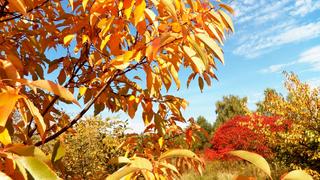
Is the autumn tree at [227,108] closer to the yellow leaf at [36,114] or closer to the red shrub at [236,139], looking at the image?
the red shrub at [236,139]

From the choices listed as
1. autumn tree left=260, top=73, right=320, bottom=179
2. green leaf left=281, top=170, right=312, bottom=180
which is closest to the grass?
autumn tree left=260, top=73, right=320, bottom=179

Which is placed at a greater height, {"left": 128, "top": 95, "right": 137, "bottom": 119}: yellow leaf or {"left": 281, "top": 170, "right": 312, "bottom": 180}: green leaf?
{"left": 128, "top": 95, "right": 137, "bottom": 119}: yellow leaf

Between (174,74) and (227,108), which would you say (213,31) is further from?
(227,108)

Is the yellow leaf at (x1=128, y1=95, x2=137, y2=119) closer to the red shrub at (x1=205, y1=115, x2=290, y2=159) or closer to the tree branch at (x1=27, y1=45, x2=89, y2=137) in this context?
the tree branch at (x1=27, y1=45, x2=89, y2=137)

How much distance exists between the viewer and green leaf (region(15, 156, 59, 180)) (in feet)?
2.27

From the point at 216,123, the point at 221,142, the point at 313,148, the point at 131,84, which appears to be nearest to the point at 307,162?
the point at 313,148

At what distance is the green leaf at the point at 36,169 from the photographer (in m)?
0.69

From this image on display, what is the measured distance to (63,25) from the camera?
1.99 metres

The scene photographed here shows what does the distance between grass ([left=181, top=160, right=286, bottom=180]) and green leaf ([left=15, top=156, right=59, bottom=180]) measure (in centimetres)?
1088

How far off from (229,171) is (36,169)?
14353 millimetres

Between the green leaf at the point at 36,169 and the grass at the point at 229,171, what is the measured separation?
10883 millimetres

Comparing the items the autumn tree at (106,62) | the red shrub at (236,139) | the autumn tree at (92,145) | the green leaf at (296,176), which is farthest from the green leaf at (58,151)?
the red shrub at (236,139)

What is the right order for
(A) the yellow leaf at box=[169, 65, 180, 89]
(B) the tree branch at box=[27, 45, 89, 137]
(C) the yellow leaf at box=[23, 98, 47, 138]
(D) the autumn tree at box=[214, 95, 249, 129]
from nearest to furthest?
(C) the yellow leaf at box=[23, 98, 47, 138]
(A) the yellow leaf at box=[169, 65, 180, 89]
(B) the tree branch at box=[27, 45, 89, 137]
(D) the autumn tree at box=[214, 95, 249, 129]

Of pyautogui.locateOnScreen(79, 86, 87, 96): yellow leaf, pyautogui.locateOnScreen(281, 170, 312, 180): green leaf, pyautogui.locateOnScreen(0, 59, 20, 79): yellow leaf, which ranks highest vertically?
pyautogui.locateOnScreen(79, 86, 87, 96): yellow leaf
